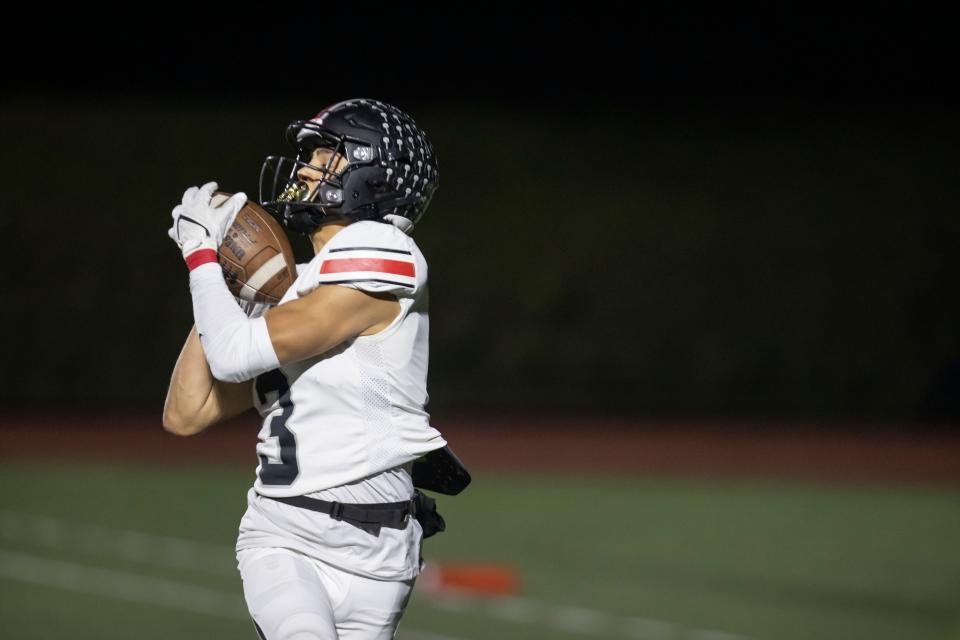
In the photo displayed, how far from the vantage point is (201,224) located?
3.15 m

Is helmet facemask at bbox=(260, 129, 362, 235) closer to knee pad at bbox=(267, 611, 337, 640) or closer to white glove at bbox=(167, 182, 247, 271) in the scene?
white glove at bbox=(167, 182, 247, 271)

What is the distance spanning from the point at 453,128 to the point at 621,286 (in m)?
2.76

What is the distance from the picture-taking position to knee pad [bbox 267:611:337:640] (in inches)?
114

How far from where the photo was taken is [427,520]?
3.38 m

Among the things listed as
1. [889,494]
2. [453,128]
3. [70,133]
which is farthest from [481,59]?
[889,494]

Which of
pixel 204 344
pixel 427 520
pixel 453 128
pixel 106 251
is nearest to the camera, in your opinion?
pixel 204 344

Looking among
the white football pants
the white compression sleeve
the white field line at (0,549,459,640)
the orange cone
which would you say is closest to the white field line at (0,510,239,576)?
the white field line at (0,549,459,640)

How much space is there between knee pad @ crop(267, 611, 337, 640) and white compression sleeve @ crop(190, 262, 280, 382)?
1.90 ft

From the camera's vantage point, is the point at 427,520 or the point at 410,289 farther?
the point at 427,520

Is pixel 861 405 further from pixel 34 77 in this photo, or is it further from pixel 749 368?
pixel 34 77

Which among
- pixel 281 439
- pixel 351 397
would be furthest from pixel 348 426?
pixel 281 439

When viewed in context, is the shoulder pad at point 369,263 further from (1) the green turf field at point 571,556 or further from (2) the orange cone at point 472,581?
(2) the orange cone at point 472,581

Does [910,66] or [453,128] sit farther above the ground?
[910,66]

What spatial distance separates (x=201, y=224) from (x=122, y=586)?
4.35 meters
